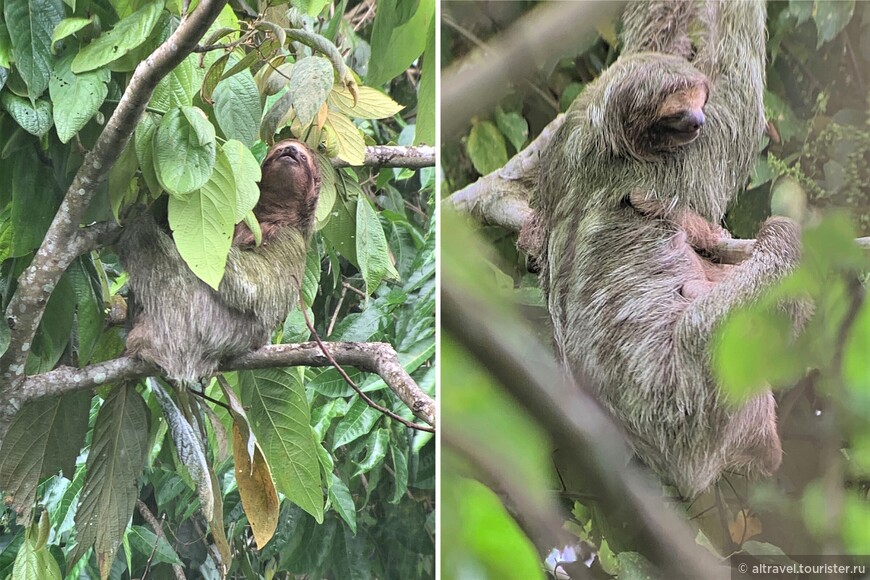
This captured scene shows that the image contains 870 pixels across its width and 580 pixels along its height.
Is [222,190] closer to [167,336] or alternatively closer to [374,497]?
[167,336]

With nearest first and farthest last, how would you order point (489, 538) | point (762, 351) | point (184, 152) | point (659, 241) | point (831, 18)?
A: 1. point (762, 351)
2. point (489, 538)
3. point (831, 18)
4. point (659, 241)
5. point (184, 152)

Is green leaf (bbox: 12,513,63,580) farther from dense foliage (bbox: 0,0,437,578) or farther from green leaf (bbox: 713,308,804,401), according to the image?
green leaf (bbox: 713,308,804,401)

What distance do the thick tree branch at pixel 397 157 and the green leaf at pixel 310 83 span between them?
0.11 m

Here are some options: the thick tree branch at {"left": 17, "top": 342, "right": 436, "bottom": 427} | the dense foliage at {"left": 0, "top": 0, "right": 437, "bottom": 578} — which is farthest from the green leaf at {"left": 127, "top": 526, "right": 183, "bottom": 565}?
the thick tree branch at {"left": 17, "top": 342, "right": 436, "bottom": 427}

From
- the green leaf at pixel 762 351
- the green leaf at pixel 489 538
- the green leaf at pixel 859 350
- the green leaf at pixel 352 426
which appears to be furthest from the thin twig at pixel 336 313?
the green leaf at pixel 859 350

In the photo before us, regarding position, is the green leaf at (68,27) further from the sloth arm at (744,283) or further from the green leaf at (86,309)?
the sloth arm at (744,283)

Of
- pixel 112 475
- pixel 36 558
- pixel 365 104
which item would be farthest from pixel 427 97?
pixel 36 558

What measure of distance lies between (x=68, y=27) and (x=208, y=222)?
1.24 ft

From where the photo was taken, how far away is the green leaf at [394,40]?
3.79 ft

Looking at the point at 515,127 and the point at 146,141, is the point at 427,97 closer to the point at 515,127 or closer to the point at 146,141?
the point at 515,127

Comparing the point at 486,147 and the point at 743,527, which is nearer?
the point at 743,527

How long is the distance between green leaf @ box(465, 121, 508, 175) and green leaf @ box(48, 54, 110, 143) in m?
0.61

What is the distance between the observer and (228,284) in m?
1.21

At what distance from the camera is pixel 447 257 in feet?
3.26
